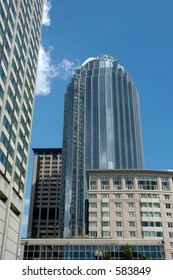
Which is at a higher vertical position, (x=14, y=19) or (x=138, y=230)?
(x=14, y=19)

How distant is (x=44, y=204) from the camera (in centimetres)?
18875

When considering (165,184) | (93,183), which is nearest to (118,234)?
(93,183)

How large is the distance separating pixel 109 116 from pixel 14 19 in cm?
12135

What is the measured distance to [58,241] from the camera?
237ft

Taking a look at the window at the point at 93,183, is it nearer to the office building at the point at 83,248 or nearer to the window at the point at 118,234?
the window at the point at 118,234

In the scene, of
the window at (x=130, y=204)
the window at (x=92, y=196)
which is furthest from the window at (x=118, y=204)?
the window at (x=92, y=196)

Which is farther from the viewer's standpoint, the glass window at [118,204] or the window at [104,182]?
the window at [104,182]

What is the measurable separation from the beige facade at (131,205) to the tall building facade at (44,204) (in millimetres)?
94880

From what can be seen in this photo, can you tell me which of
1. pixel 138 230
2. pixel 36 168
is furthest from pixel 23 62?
pixel 36 168

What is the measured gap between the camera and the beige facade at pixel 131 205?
82.9 m

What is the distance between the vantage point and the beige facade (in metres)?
82.9

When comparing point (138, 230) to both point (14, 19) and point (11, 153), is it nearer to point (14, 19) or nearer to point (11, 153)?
point (11, 153)

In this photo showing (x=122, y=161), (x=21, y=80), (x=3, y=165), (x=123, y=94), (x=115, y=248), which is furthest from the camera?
(x=123, y=94)

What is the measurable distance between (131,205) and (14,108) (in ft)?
158
